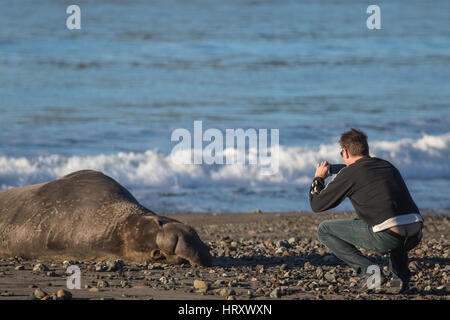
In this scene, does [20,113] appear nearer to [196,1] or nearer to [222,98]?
[222,98]

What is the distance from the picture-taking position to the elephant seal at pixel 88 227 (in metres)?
7.29

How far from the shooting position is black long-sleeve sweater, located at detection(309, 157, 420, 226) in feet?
19.4

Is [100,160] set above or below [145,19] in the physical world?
below

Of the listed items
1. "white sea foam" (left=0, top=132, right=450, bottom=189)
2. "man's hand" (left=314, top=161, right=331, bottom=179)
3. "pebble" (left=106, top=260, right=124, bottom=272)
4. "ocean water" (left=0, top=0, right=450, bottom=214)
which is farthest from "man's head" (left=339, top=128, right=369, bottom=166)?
"white sea foam" (left=0, top=132, right=450, bottom=189)

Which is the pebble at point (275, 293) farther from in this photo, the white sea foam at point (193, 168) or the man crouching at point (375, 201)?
the white sea foam at point (193, 168)

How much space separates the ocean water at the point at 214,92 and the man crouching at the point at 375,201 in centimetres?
602

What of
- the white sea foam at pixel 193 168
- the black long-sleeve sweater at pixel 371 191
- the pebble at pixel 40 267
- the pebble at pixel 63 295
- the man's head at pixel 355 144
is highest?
the man's head at pixel 355 144

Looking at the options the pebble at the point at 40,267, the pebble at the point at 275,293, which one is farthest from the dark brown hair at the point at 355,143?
the pebble at the point at 40,267

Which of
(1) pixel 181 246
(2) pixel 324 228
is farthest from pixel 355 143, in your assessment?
(1) pixel 181 246
